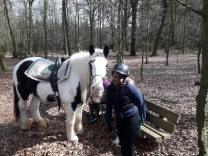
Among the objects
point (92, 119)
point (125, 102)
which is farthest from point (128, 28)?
point (125, 102)

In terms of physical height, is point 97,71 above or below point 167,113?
above

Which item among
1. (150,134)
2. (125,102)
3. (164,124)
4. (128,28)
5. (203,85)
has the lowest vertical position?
(150,134)

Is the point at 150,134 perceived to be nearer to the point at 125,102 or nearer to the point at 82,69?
the point at 125,102

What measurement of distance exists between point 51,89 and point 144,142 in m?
2.36

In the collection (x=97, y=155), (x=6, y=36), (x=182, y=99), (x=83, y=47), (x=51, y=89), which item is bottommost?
(x=97, y=155)

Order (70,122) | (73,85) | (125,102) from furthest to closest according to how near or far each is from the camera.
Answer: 1. (70,122)
2. (73,85)
3. (125,102)

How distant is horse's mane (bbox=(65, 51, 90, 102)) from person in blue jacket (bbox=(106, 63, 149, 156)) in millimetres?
685

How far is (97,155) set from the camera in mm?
3170

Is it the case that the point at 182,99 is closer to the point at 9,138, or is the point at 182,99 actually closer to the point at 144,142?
the point at 144,142

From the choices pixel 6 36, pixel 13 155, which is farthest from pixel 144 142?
pixel 6 36

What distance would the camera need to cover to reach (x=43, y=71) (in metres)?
3.50

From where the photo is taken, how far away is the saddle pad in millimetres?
3258

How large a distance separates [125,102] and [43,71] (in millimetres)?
2017

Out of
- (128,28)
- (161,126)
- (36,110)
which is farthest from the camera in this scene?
(128,28)
